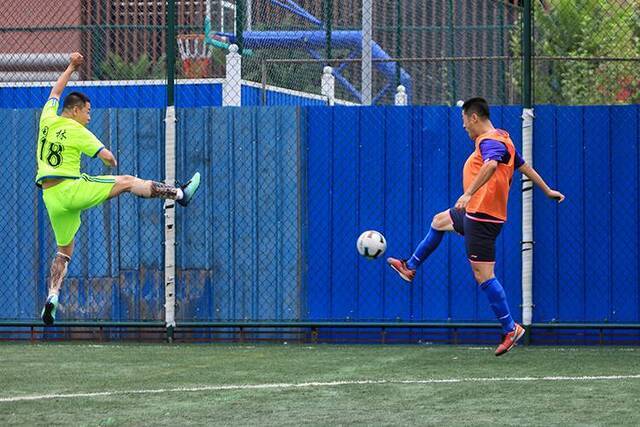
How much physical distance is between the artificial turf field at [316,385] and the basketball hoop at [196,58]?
6.33m

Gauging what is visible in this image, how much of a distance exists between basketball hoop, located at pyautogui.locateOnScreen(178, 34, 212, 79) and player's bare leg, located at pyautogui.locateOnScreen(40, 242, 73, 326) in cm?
638

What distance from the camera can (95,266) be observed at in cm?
1284

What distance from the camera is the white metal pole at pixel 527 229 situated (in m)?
12.1

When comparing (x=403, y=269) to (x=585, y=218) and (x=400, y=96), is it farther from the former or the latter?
(x=400, y=96)

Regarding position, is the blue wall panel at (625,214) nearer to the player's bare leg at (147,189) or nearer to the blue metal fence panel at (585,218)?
the blue metal fence panel at (585,218)

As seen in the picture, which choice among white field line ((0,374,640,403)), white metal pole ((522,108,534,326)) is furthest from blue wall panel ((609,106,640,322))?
white field line ((0,374,640,403))

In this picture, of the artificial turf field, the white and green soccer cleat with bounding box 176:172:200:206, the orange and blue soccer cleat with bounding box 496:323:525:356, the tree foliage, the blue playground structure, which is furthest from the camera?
the blue playground structure

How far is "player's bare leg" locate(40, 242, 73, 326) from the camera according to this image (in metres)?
11.0

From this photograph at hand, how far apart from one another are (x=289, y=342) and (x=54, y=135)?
3.19m

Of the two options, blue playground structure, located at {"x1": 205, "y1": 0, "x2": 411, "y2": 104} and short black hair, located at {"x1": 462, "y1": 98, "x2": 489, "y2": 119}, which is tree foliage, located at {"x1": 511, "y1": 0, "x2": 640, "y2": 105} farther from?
short black hair, located at {"x1": 462, "y1": 98, "x2": 489, "y2": 119}

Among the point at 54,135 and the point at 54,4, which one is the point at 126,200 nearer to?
the point at 54,135

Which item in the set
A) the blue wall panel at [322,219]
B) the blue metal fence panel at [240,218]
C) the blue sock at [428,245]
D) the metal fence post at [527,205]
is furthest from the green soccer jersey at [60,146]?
the metal fence post at [527,205]

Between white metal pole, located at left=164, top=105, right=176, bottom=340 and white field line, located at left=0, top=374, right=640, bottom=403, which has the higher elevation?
white metal pole, located at left=164, top=105, right=176, bottom=340

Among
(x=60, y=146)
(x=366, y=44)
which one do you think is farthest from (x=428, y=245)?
(x=366, y=44)
